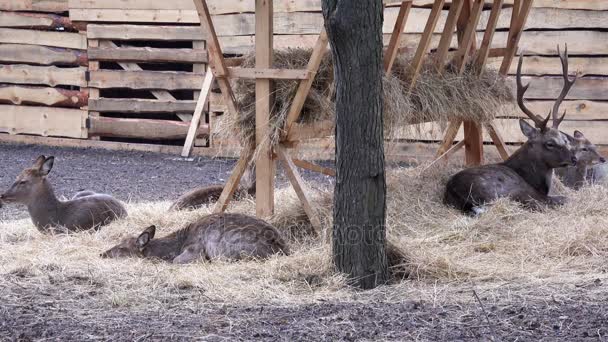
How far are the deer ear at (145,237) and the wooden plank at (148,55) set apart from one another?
7458mm

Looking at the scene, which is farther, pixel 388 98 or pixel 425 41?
pixel 425 41

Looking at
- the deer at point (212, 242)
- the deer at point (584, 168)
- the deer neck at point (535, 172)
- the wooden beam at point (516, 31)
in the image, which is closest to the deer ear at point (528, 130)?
the deer neck at point (535, 172)

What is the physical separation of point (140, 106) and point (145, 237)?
25.9 feet

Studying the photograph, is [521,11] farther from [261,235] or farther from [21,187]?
[21,187]

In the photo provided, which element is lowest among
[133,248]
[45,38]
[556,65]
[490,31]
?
[133,248]

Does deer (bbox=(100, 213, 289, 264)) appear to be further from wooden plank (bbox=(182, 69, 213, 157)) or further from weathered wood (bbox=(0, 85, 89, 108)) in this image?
weathered wood (bbox=(0, 85, 89, 108))

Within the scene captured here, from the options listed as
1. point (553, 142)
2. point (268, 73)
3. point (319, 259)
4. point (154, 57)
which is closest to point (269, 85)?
point (268, 73)

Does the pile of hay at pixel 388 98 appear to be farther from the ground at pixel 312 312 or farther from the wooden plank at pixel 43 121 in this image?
the wooden plank at pixel 43 121

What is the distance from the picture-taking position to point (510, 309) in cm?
582

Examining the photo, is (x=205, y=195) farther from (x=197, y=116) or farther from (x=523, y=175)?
(x=197, y=116)

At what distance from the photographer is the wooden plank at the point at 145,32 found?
49.1 ft

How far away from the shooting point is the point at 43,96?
1590cm

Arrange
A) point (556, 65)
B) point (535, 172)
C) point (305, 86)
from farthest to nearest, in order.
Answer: point (556, 65) → point (535, 172) → point (305, 86)

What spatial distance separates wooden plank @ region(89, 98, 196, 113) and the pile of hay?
626 cm
